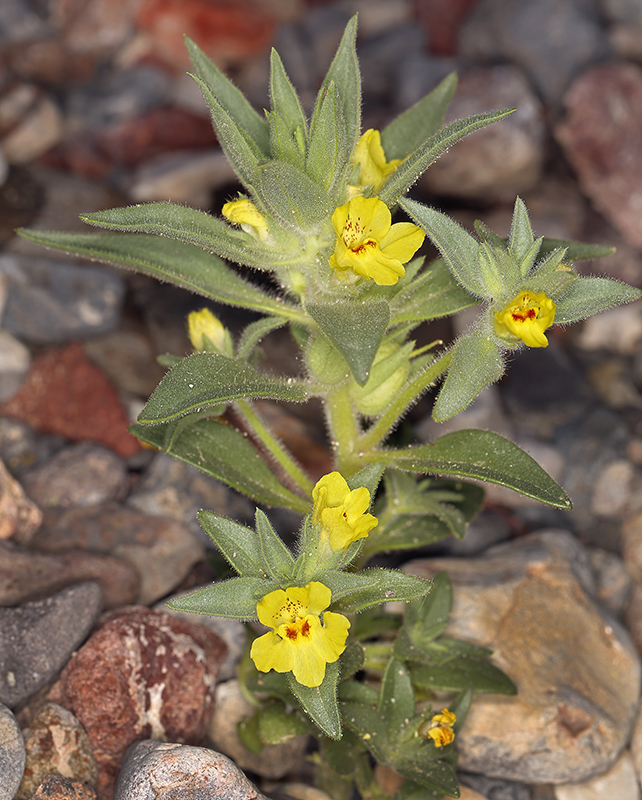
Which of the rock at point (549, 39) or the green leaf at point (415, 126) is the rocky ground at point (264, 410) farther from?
the green leaf at point (415, 126)

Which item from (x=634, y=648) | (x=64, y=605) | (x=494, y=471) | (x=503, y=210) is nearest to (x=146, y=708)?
(x=64, y=605)

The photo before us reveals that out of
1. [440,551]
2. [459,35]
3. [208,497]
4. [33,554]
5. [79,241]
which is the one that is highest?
[79,241]

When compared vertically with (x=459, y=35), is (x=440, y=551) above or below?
below

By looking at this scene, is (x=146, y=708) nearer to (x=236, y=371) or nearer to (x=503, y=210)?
(x=236, y=371)

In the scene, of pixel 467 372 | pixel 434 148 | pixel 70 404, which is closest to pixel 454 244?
pixel 434 148

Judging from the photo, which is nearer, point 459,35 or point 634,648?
point 634,648

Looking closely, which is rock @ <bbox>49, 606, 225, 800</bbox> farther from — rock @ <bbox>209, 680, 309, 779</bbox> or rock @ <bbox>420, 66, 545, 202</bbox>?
rock @ <bbox>420, 66, 545, 202</bbox>

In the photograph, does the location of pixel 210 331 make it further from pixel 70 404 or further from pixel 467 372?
pixel 70 404
